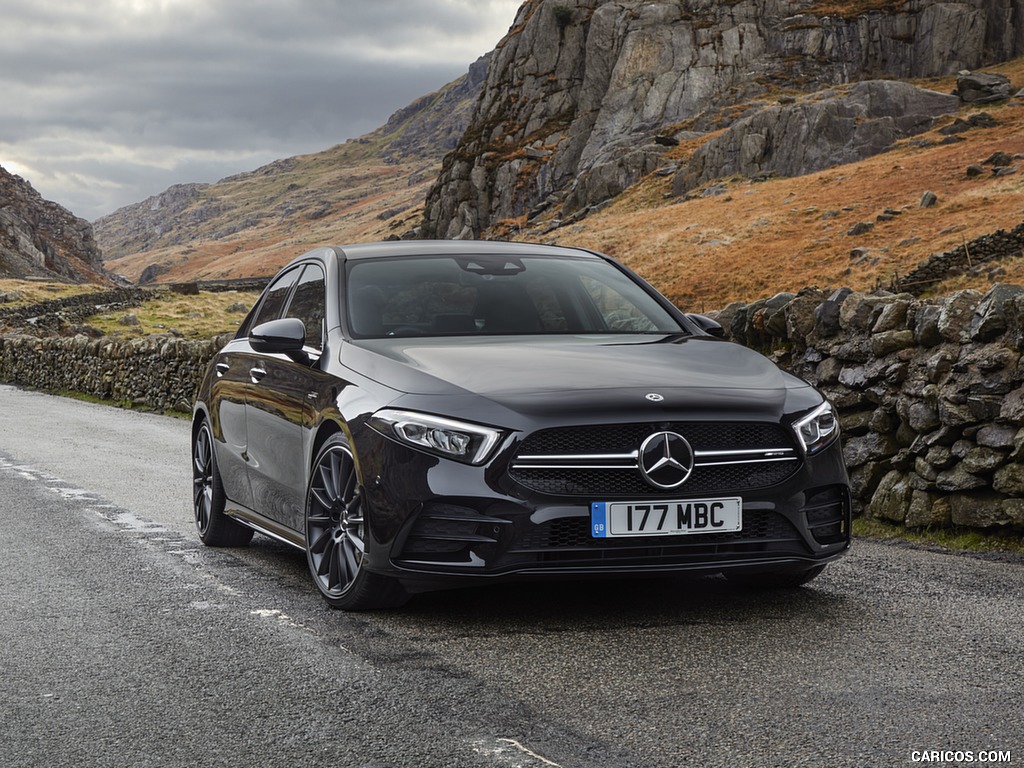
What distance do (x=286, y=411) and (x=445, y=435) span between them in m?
1.52

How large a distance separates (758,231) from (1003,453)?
46.0 meters

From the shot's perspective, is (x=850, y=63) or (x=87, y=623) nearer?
(x=87, y=623)

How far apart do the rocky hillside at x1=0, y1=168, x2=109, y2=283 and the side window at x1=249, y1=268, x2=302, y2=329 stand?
321 feet

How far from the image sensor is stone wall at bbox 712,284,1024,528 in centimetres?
738

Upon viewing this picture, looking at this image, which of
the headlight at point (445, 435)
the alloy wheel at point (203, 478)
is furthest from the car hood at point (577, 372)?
the alloy wheel at point (203, 478)

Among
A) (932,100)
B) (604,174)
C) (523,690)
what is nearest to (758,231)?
(932,100)

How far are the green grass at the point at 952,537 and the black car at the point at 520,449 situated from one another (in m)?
1.96

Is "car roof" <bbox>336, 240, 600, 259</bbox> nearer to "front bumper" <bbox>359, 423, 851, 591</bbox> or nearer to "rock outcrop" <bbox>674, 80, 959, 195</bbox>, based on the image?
"front bumper" <bbox>359, 423, 851, 591</bbox>

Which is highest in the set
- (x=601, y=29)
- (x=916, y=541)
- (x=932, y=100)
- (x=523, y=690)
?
(x=601, y=29)

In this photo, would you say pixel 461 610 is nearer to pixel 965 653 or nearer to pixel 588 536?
pixel 588 536

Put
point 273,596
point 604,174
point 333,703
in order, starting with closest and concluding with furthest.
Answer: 1. point 333,703
2. point 273,596
3. point 604,174

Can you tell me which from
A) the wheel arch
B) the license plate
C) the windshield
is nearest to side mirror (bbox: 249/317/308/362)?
the windshield

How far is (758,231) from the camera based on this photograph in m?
52.2

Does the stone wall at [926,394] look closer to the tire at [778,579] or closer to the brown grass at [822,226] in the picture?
the tire at [778,579]
